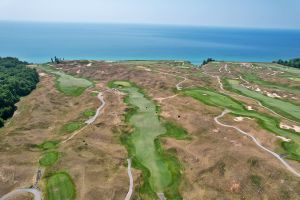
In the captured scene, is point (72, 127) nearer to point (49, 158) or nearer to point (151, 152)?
point (49, 158)

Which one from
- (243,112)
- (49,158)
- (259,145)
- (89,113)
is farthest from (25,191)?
(243,112)

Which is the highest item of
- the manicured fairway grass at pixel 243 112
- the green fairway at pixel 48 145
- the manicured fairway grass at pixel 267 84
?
the manicured fairway grass at pixel 243 112

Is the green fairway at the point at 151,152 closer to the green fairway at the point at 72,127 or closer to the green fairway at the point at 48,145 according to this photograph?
the green fairway at the point at 72,127

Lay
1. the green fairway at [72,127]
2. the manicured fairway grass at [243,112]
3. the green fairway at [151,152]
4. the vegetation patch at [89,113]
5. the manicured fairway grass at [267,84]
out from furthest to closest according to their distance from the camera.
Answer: the manicured fairway grass at [267,84] → the vegetation patch at [89,113] → the green fairway at [72,127] → the manicured fairway grass at [243,112] → the green fairway at [151,152]

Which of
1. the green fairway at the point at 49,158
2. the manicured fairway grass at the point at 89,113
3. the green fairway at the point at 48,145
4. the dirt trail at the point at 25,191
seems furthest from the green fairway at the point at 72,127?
the dirt trail at the point at 25,191

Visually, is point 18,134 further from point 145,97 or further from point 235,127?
point 235,127

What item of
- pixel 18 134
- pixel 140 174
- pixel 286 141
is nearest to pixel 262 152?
pixel 286 141
